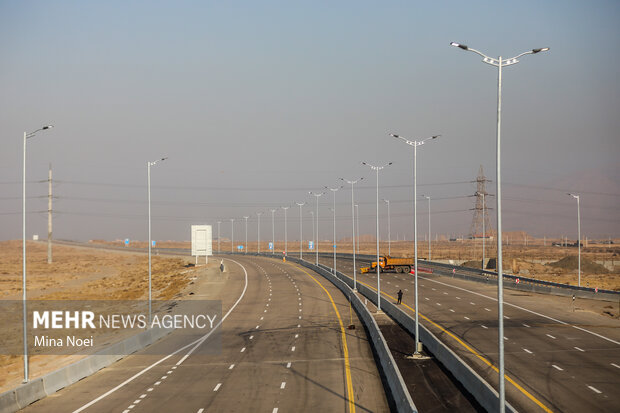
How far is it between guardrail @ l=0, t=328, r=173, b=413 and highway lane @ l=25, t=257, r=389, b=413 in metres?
0.43

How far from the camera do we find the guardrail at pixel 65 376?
26819 mm

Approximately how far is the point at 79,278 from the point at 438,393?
326ft

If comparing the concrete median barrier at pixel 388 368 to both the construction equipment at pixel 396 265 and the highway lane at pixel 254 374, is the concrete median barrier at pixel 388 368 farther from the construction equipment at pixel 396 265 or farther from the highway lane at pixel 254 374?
the construction equipment at pixel 396 265

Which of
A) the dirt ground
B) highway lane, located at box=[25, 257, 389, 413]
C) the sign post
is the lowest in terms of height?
the dirt ground

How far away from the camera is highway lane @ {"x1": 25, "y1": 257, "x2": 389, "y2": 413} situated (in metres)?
27.9

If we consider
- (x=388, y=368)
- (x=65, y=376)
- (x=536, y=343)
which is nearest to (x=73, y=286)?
(x=65, y=376)

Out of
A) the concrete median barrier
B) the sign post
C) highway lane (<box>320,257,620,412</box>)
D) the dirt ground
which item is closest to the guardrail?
the dirt ground

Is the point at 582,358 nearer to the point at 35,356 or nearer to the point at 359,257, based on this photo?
the point at 35,356

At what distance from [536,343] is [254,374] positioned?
1815 cm

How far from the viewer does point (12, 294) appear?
8781 centimetres

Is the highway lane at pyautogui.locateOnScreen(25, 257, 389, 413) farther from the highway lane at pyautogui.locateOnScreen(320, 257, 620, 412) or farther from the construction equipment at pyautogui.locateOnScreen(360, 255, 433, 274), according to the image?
Result: the construction equipment at pyautogui.locateOnScreen(360, 255, 433, 274)

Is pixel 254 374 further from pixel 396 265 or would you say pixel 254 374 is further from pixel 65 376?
pixel 396 265

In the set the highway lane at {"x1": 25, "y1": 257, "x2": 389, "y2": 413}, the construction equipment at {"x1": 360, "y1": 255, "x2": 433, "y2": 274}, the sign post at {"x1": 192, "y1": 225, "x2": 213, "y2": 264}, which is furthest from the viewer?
the sign post at {"x1": 192, "y1": 225, "x2": 213, "y2": 264}

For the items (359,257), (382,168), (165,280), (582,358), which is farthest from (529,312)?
(359,257)
